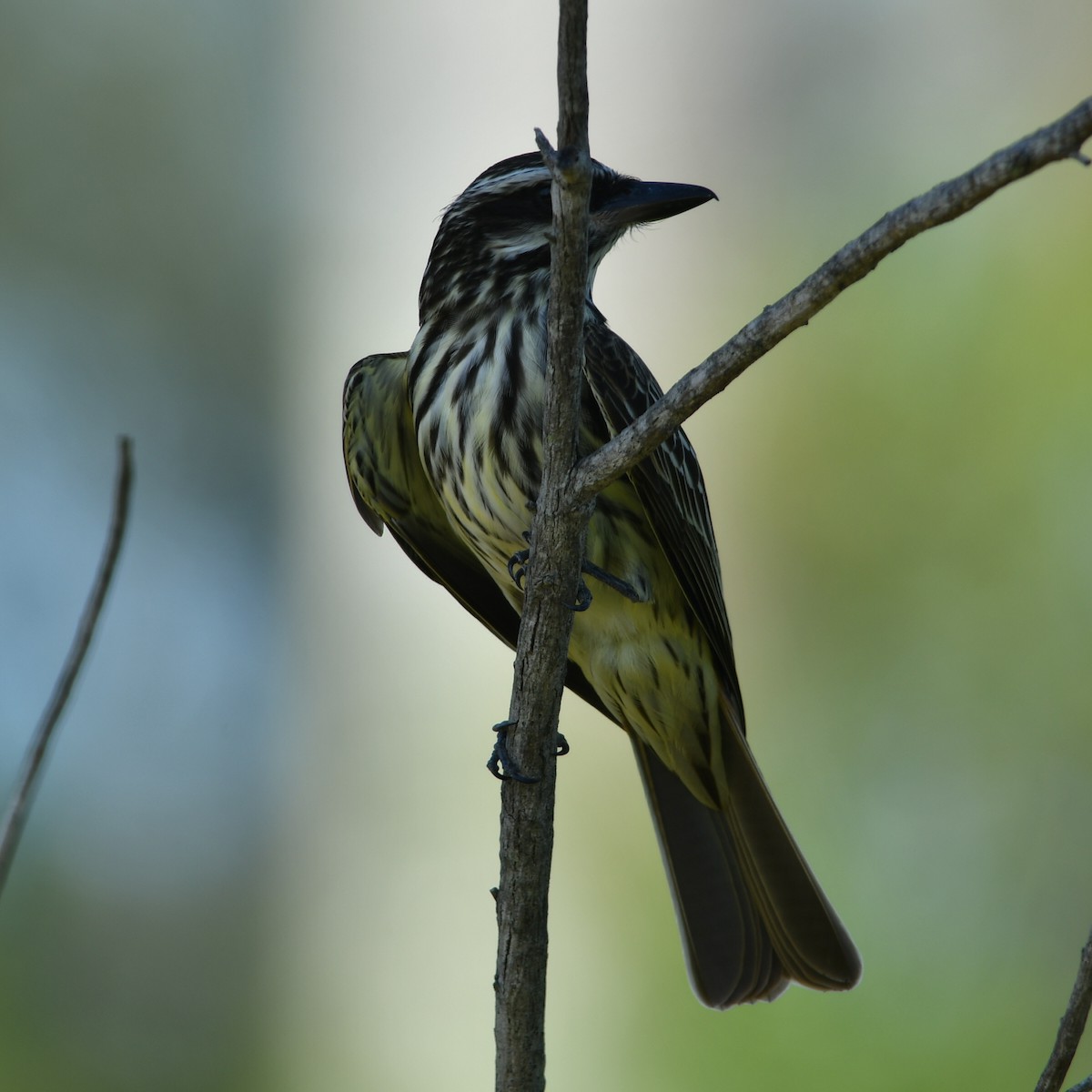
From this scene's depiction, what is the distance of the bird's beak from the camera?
12.7 feet

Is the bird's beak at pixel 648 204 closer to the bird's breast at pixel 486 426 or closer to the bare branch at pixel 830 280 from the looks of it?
the bird's breast at pixel 486 426

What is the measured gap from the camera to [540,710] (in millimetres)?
2857

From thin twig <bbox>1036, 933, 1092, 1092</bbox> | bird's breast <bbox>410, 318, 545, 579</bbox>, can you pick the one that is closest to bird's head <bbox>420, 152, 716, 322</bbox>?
bird's breast <bbox>410, 318, 545, 579</bbox>

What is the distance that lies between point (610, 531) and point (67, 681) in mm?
1850

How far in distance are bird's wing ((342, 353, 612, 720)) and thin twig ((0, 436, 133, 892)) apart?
193 centimetres

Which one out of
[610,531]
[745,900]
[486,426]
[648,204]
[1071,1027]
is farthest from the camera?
[745,900]

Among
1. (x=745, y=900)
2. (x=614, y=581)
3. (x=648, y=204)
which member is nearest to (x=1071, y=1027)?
(x=614, y=581)

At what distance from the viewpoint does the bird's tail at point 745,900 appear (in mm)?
4223

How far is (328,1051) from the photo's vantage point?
877cm

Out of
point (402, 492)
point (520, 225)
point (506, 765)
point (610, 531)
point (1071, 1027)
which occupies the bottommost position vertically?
point (1071, 1027)

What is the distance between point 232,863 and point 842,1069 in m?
4.92

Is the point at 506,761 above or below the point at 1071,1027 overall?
above

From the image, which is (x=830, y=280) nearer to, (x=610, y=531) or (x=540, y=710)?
(x=540, y=710)

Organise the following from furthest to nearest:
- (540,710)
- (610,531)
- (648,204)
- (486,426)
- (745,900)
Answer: (745,900) < (648,204) < (610,531) < (486,426) < (540,710)
